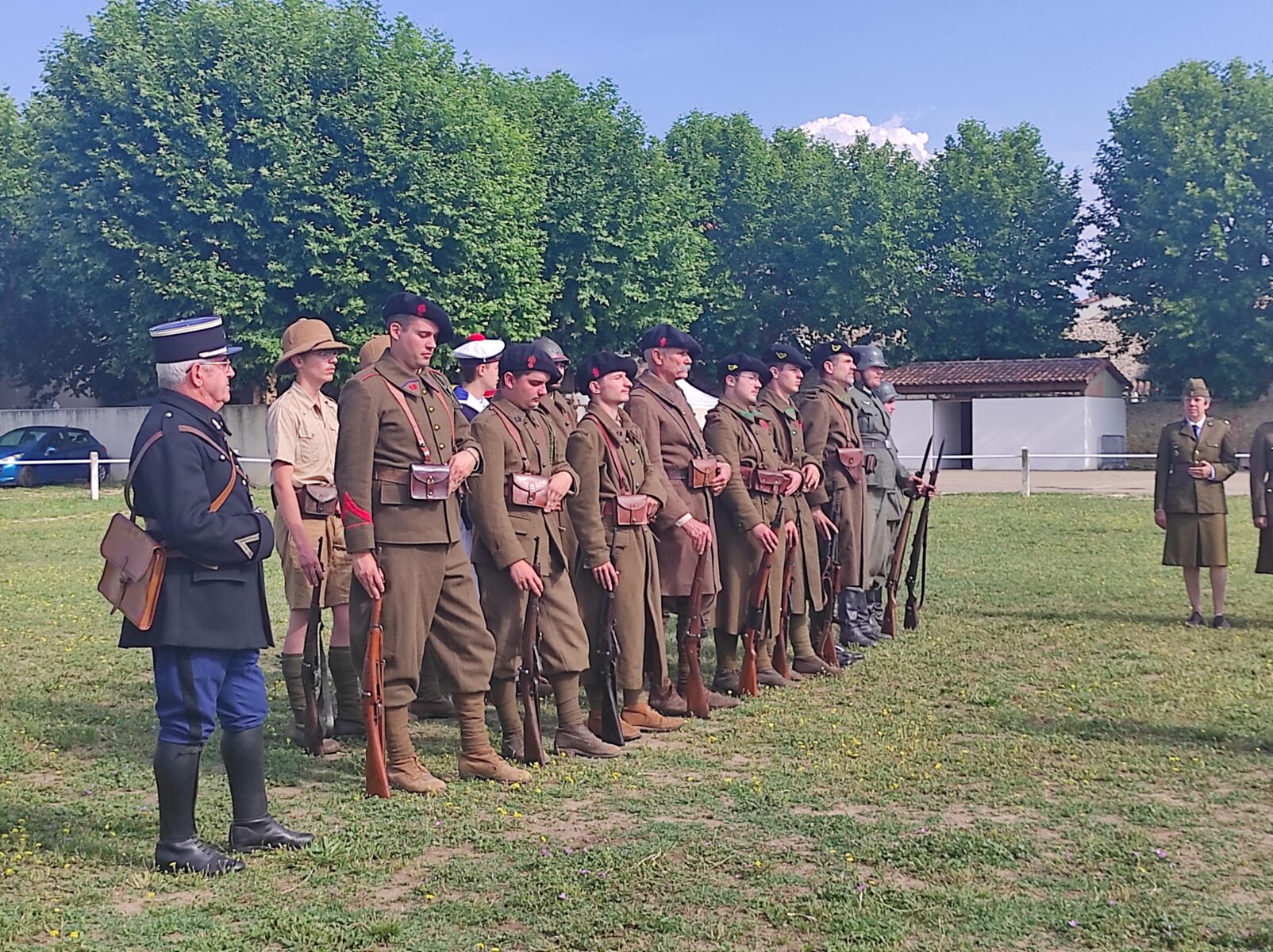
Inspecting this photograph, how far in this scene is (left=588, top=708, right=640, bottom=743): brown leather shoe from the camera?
7.17m

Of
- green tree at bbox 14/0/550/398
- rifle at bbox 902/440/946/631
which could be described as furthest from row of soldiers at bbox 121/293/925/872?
green tree at bbox 14/0/550/398

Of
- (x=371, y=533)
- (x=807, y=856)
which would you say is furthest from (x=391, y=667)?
(x=807, y=856)

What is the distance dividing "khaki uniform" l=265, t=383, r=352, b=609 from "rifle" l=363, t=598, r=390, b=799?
37.5 inches

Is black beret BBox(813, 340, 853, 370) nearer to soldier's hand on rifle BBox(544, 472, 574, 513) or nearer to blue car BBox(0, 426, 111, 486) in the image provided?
soldier's hand on rifle BBox(544, 472, 574, 513)

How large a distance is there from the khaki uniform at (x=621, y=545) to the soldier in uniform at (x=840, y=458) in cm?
254

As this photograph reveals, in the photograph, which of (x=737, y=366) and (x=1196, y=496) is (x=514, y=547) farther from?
(x=1196, y=496)

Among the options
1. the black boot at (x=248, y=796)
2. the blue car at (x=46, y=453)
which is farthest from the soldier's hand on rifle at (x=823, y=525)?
the blue car at (x=46, y=453)

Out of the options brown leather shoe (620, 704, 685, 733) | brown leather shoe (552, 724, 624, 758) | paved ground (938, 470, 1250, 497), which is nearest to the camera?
brown leather shoe (552, 724, 624, 758)

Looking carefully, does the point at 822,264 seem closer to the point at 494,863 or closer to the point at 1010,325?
the point at 1010,325

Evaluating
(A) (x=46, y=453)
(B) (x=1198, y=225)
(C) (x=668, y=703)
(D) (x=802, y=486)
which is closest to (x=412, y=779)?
(C) (x=668, y=703)

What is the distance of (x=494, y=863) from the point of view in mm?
5059

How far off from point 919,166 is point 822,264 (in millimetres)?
7527

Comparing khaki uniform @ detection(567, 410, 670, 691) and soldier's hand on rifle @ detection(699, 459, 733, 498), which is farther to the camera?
soldier's hand on rifle @ detection(699, 459, 733, 498)

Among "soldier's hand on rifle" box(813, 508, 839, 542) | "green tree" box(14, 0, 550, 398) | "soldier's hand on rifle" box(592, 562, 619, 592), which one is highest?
"green tree" box(14, 0, 550, 398)
